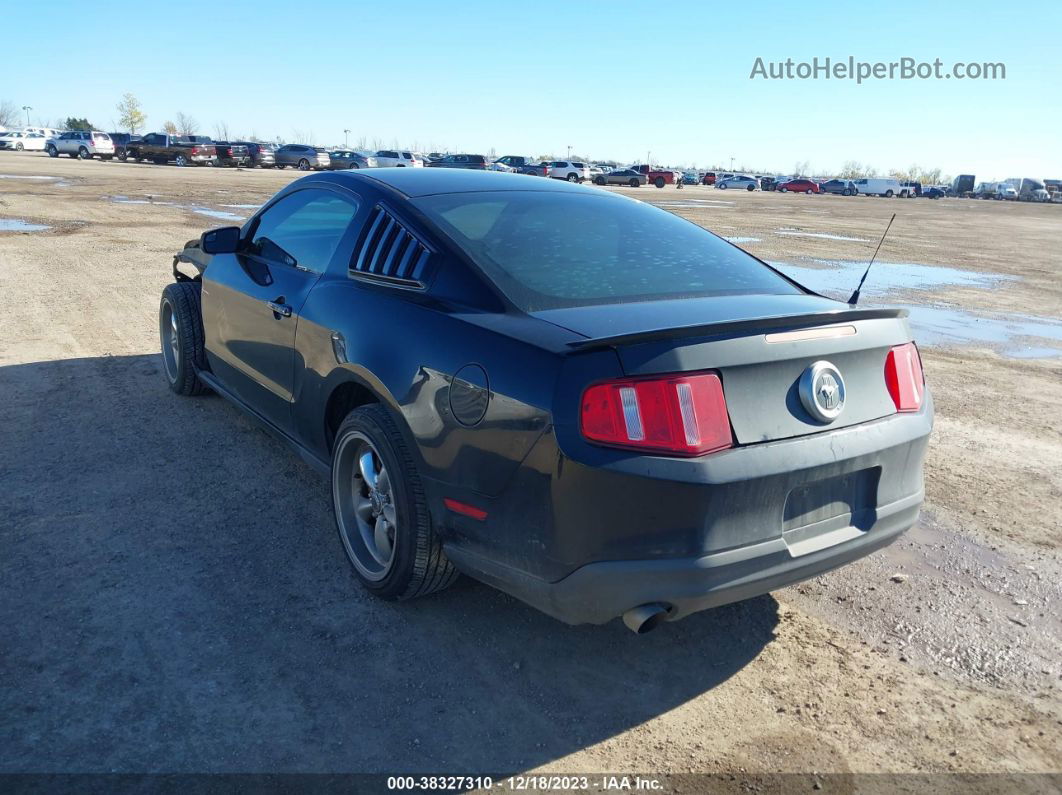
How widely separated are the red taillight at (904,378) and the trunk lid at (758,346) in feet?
0.11

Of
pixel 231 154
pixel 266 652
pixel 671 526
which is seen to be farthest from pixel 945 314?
pixel 231 154

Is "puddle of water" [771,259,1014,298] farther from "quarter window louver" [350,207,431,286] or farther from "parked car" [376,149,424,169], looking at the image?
"parked car" [376,149,424,169]

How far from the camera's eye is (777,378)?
2602mm

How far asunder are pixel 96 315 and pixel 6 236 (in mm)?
7000

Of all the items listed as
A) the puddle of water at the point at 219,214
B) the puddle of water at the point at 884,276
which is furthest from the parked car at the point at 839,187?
the puddle of water at the point at 219,214

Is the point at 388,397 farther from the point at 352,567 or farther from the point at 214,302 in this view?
the point at 214,302

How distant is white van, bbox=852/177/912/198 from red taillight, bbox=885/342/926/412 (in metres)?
88.9

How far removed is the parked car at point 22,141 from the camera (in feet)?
207

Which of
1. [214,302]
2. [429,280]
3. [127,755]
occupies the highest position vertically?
[429,280]

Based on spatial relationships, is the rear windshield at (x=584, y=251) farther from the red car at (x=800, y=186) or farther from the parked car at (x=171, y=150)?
the red car at (x=800, y=186)

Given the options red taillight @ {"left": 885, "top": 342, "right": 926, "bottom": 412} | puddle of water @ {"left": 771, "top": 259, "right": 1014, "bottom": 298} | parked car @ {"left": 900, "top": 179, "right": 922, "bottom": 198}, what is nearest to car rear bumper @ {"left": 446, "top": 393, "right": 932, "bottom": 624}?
red taillight @ {"left": 885, "top": 342, "right": 926, "bottom": 412}

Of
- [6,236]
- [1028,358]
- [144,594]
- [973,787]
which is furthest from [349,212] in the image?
[6,236]

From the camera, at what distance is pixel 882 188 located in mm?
83875

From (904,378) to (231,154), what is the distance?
5532 centimetres
